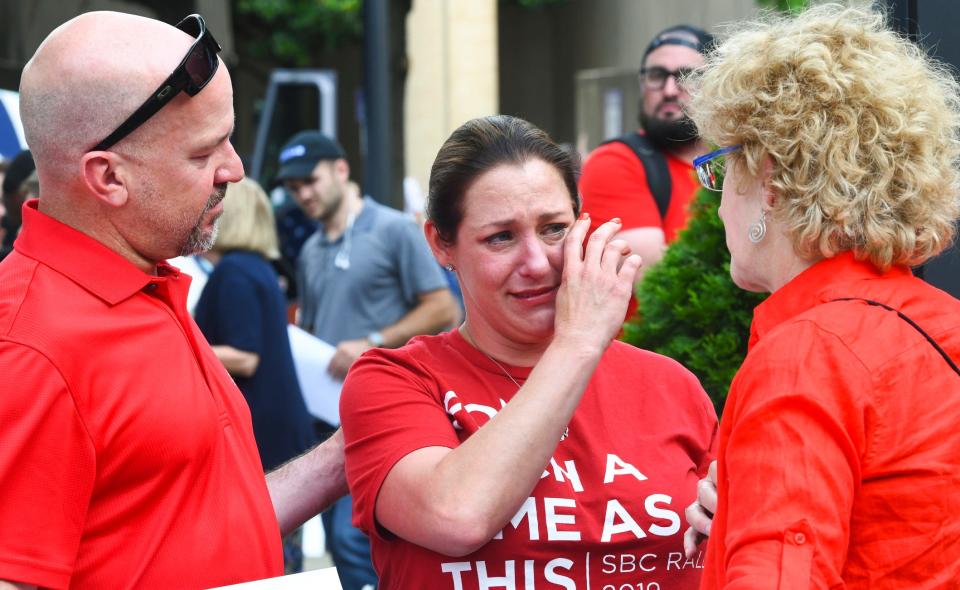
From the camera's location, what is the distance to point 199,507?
2023 mm

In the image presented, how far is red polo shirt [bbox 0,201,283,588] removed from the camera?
5.82ft

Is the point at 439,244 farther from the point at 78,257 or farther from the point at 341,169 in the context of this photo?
the point at 341,169

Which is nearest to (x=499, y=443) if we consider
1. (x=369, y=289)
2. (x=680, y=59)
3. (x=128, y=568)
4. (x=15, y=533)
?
(x=128, y=568)

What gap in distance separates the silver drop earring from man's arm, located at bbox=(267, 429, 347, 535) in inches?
43.0

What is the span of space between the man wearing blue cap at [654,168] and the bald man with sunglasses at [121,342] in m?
2.34

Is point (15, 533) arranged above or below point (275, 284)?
above

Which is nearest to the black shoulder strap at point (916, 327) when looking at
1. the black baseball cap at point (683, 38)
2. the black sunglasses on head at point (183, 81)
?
the black sunglasses on head at point (183, 81)

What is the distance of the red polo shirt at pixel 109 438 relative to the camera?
1.78m

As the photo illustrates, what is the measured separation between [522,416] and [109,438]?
2.36 feet

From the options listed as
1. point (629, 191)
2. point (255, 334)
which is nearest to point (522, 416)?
point (629, 191)

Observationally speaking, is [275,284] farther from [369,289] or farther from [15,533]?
[15,533]

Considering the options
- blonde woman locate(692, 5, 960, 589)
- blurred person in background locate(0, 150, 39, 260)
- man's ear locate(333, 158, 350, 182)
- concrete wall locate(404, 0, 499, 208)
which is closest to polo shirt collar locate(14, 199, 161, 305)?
blonde woman locate(692, 5, 960, 589)

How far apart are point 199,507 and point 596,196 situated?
2688 mm

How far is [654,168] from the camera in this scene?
446 cm
